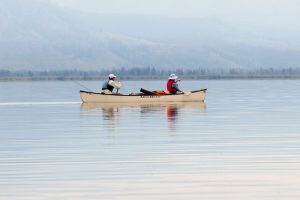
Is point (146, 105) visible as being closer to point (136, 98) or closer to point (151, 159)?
point (136, 98)

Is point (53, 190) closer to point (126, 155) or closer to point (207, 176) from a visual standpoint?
point (207, 176)

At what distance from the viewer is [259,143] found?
2828cm

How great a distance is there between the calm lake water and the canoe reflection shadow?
1.71m

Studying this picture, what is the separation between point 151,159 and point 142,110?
91.6 ft

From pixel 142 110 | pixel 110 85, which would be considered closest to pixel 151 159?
pixel 142 110

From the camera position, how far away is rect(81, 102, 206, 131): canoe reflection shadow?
44.2m

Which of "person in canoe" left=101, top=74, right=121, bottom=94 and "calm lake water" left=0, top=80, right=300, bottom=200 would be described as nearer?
"calm lake water" left=0, top=80, right=300, bottom=200

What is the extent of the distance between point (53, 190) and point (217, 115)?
2745 centimetres

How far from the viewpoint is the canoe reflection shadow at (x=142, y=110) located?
145ft

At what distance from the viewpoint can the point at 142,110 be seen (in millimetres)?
51781

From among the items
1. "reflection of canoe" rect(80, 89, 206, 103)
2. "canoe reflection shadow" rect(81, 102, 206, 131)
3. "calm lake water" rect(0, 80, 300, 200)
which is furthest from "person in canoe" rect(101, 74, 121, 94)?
"calm lake water" rect(0, 80, 300, 200)

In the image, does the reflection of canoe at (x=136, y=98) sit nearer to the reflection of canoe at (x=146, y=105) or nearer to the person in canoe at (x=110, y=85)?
the reflection of canoe at (x=146, y=105)

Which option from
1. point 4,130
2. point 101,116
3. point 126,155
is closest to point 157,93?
point 101,116

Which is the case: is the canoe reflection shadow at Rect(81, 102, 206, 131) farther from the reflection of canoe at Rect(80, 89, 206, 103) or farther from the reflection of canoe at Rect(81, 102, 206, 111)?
the reflection of canoe at Rect(80, 89, 206, 103)
